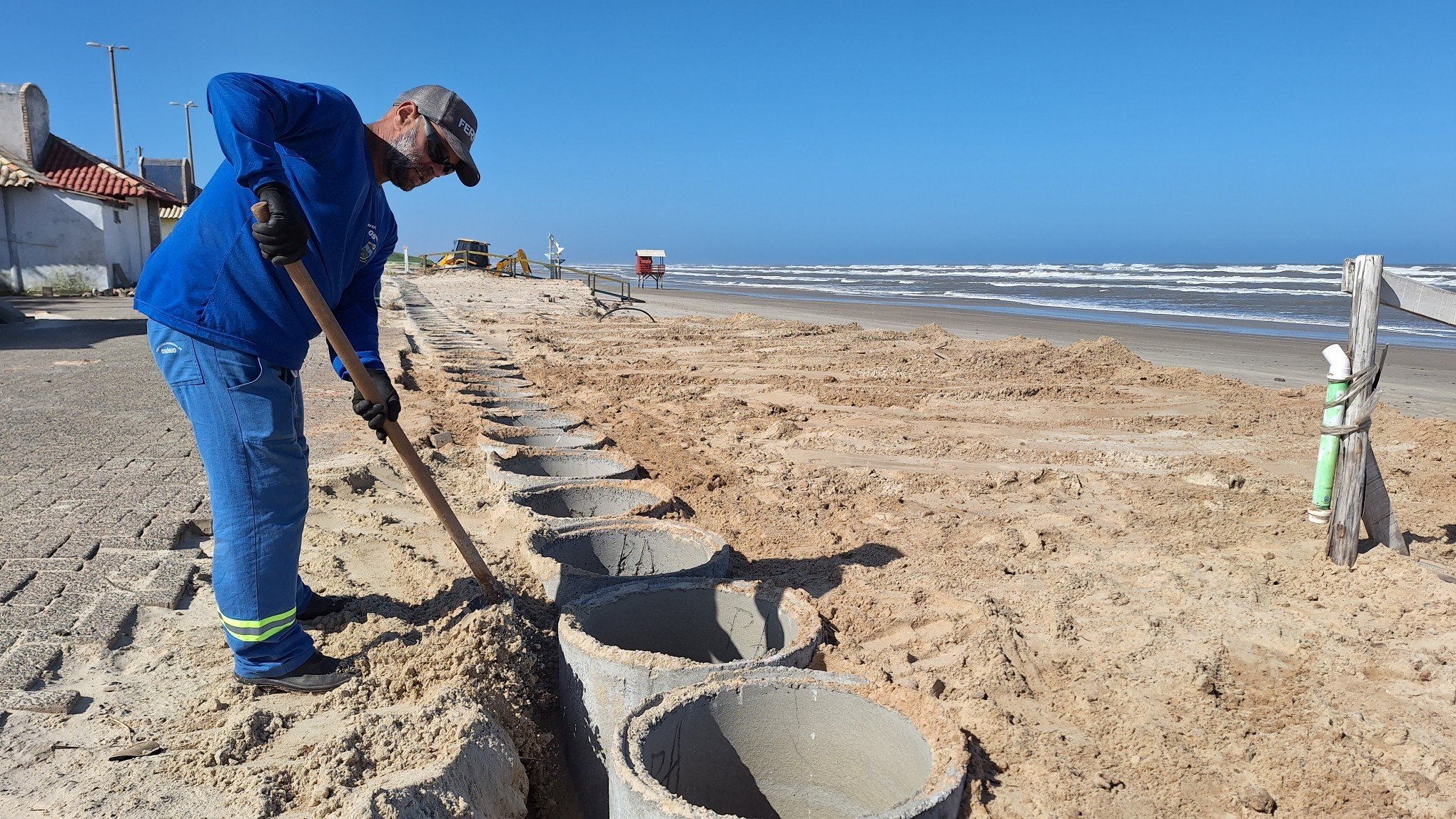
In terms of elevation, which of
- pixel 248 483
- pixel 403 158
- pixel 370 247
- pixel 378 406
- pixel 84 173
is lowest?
pixel 248 483

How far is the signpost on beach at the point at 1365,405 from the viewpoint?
12.1 feet

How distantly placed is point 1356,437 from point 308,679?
13.4 ft

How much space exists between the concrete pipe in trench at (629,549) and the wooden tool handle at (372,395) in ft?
1.32

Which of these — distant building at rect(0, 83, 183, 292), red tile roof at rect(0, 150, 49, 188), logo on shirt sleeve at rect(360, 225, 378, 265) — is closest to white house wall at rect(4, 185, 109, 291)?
distant building at rect(0, 83, 183, 292)

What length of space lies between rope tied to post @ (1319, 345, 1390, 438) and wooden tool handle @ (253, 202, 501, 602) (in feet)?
11.6

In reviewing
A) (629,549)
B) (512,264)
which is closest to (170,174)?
(512,264)

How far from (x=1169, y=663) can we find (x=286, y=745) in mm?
2877

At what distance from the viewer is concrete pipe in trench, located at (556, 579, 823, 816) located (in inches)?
104

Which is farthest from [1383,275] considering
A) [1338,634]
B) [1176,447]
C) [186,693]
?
[186,693]

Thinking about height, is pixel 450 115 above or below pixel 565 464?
above

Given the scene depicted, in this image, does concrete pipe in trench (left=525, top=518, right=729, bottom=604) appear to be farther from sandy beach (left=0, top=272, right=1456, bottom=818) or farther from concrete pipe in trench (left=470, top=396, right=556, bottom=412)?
concrete pipe in trench (left=470, top=396, right=556, bottom=412)

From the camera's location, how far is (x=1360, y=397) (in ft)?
12.1

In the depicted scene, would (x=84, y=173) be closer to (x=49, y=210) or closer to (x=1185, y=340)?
(x=49, y=210)

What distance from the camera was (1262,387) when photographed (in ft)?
30.9
